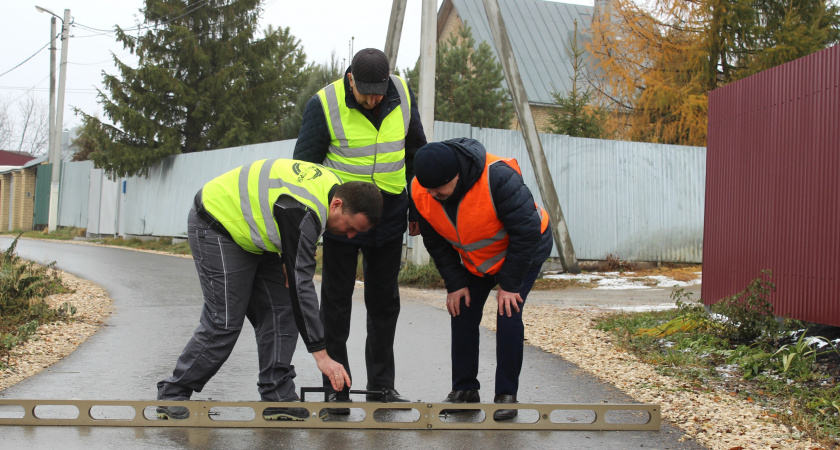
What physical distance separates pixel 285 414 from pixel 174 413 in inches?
22.1

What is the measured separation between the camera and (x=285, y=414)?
436cm

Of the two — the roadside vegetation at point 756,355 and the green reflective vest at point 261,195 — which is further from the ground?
the green reflective vest at point 261,195

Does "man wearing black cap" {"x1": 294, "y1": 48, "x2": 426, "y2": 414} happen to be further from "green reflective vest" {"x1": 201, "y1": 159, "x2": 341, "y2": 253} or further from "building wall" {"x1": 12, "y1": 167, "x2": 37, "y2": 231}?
"building wall" {"x1": 12, "y1": 167, "x2": 37, "y2": 231}

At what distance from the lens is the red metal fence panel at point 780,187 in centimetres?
646

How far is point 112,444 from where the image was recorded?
390cm

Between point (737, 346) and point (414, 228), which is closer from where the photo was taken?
point (414, 228)

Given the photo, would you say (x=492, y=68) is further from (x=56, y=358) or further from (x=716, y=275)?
(x=56, y=358)

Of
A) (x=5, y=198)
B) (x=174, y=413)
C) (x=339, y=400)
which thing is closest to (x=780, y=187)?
(x=339, y=400)

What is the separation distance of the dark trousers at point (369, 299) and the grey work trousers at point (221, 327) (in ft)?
1.01

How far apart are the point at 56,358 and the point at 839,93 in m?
6.19

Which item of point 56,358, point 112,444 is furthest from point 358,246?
point 56,358

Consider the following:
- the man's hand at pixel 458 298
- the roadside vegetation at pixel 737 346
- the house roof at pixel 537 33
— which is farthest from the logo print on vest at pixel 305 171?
the house roof at pixel 537 33

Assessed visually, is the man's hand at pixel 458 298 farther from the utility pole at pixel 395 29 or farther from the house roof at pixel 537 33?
the house roof at pixel 537 33

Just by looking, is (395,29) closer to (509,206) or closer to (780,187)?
(780,187)
